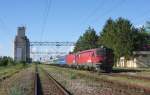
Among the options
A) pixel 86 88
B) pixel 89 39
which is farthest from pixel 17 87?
pixel 89 39

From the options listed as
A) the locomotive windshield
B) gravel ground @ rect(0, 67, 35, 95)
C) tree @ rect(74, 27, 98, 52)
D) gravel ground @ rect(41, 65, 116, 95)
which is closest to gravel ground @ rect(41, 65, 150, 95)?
gravel ground @ rect(41, 65, 116, 95)

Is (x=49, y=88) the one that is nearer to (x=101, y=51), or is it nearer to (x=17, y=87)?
(x=17, y=87)

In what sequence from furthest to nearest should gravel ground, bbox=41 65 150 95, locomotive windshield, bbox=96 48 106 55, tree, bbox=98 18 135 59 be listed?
tree, bbox=98 18 135 59 < locomotive windshield, bbox=96 48 106 55 < gravel ground, bbox=41 65 150 95

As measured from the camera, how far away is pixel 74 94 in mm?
19859

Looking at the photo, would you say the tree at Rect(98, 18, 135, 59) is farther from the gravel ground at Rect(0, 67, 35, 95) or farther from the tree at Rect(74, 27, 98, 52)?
the gravel ground at Rect(0, 67, 35, 95)

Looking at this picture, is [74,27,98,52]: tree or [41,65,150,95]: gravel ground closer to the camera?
[41,65,150,95]: gravel ground

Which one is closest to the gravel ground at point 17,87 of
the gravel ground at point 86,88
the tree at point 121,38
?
the gravel ground at point 86,88

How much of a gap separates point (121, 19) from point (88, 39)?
1217 inches

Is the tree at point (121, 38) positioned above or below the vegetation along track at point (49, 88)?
above

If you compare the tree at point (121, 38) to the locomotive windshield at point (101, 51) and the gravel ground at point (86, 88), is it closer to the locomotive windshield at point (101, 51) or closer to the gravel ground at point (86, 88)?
the locomotive windshield at point (101, 51)

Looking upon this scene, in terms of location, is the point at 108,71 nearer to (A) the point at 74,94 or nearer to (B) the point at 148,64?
(A) the point at 74,94

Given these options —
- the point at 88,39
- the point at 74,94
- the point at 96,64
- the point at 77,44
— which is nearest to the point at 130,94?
the point at 74,94

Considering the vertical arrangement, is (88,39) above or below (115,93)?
above

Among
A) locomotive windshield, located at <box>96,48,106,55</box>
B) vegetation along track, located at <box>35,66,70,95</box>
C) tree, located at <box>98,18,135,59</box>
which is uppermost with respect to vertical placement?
tree, located at <box>98,18,135,59</box>
